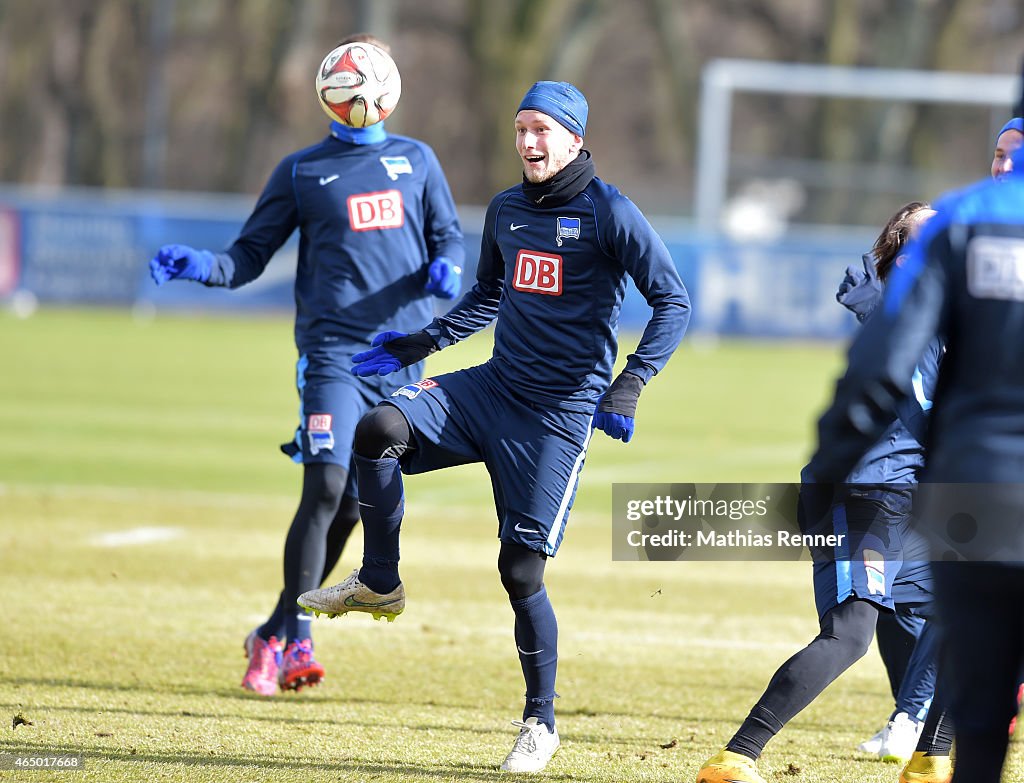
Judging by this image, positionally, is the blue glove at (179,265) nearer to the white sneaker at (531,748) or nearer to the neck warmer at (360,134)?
the neck warmer at (360,134)

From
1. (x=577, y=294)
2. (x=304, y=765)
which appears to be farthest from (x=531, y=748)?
(x=577, y=294)

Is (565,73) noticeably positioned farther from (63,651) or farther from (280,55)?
(63,651)

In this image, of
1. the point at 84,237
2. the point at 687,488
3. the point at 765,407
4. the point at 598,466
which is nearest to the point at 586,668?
the point at 687,488

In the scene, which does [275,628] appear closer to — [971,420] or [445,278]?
[445,278]

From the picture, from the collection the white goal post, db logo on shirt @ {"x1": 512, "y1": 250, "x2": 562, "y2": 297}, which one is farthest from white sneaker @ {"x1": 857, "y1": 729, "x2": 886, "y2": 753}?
the white goal post

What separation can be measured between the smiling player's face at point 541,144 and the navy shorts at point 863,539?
131cm

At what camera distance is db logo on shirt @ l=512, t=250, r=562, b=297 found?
525 cm

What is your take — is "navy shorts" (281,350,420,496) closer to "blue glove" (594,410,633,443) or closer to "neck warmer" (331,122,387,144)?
"neck warmer" (331,122,387,144)

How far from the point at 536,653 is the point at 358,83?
8.38 ft

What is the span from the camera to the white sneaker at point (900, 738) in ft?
17.8

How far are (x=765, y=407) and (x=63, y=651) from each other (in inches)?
472

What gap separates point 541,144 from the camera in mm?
5188

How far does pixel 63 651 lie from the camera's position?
6625 millimetres

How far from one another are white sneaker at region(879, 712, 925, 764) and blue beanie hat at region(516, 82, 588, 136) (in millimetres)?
2228
